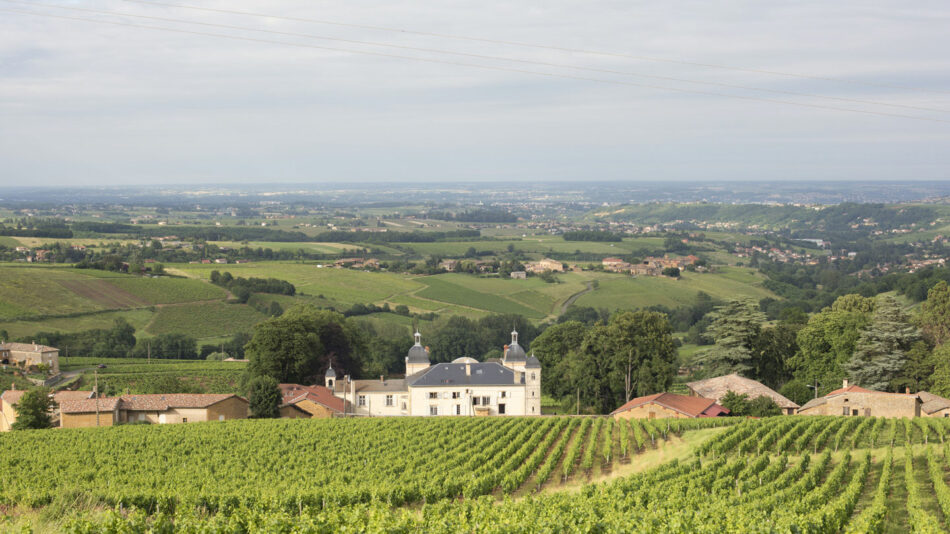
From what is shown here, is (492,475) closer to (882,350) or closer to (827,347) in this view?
(882,350)

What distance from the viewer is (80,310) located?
259ft

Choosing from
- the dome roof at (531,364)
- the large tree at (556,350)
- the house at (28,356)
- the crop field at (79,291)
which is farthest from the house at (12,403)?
the crop field at (79,291)

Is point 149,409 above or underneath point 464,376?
underneath

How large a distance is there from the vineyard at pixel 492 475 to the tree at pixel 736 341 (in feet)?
47.5

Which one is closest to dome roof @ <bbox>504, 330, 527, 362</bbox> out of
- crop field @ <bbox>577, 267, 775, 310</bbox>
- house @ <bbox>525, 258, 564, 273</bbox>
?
crop field @ <bbox>577, 267, 775, 310</bbox>

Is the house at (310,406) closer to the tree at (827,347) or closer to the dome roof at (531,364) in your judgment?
the dome roof at (531,364)

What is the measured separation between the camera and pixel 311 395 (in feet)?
158

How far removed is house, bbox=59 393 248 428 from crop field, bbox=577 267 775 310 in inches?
2348

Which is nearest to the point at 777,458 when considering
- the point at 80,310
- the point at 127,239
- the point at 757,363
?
the point at 757,363

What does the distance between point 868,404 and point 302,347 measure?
3292cm

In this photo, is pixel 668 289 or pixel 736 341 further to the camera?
pixel 668 289

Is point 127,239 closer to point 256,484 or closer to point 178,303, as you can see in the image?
point 178,303

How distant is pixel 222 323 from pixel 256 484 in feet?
180

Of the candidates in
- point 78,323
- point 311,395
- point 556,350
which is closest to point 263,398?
point 311,395
